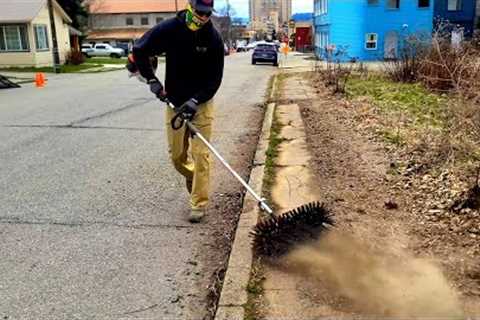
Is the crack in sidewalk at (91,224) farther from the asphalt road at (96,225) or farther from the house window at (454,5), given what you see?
the house window at (454,5)

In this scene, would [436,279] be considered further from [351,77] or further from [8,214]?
[351,77]

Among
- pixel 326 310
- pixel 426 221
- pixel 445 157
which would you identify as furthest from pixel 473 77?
pixel 326 310

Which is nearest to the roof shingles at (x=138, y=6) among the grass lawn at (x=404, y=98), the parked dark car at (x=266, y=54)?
the parked dark car at (x=266, y=54)

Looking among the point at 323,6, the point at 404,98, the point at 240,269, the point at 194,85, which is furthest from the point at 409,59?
the point at 323,6

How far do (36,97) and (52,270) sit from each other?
43.8 feet

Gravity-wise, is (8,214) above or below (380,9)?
below

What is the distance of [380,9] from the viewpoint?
130 ft

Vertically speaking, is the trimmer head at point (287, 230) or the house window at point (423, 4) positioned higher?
the house window at point (423, 4)

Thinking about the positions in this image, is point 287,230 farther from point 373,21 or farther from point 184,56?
point 373,21

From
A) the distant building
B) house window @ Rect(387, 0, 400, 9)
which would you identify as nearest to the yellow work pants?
house window @ Rect(387, 0, 400, 9)

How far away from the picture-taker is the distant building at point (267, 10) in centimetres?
14550

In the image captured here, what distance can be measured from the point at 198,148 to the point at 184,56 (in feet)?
2.58

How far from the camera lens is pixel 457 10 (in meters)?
43.6

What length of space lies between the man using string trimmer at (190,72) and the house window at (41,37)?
32.9 m
